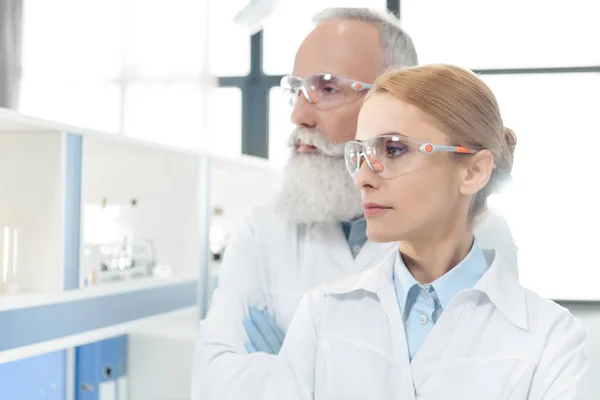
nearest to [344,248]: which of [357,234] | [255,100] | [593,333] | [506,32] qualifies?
[357,234]

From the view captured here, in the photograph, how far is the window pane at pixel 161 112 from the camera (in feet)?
15.6

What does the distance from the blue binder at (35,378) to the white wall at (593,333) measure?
7.00ft

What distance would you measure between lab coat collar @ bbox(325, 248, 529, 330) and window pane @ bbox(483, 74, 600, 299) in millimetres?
2920

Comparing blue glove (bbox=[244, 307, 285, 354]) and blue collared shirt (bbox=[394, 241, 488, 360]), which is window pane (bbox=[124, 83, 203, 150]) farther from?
blue collared shirt (bbox=[394, 241, 488, 360])

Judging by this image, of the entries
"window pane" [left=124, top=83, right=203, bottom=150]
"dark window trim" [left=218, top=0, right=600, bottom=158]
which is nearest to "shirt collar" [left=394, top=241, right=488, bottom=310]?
"dark window trim" [left=218, top=0, right=600, bottom=158]

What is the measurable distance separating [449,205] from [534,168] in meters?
3.02

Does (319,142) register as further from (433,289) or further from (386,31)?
(433,289)

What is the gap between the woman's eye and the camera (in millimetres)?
1170

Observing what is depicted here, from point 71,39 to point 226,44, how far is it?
104 centimetres

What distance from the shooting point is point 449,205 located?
1.19 metres

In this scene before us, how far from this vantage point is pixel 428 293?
1.23m

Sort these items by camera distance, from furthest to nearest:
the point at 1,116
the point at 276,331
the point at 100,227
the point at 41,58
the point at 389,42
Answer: the point at 41,58 < the point at 100,227 < the point at 1,116 < the point at 389,42 < the point at 276,331

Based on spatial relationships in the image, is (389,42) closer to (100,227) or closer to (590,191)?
(100,227)

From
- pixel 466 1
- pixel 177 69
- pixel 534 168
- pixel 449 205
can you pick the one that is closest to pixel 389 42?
pixel 449 205
